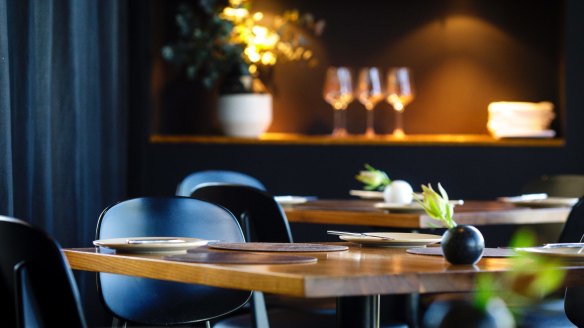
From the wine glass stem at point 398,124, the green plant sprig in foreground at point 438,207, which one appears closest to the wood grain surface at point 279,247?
the green plant sprig in foreground at point 438,207

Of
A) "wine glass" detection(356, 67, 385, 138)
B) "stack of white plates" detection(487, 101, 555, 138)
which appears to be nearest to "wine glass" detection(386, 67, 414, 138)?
"wine glass" detection(356, 67, 385, 138)

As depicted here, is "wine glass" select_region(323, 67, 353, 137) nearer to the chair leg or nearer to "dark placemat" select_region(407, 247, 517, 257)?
the chair leg

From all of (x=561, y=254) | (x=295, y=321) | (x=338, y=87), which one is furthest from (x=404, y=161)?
(x=561, y=254)

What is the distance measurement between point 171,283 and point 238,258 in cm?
80

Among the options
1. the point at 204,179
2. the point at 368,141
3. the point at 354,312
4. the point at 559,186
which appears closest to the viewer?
the point at 354,312

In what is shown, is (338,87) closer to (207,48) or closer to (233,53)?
(233,53)

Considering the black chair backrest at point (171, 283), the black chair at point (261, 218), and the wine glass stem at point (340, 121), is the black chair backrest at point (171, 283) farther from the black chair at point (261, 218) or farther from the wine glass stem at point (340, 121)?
the wine glass stem at point (340, 121)

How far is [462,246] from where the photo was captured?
165cm

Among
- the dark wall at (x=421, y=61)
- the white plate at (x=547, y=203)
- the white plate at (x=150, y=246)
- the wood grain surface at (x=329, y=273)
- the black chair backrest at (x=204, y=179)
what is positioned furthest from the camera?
the dark wall at (x=421, y=61)

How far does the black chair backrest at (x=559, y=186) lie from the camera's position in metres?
3.89

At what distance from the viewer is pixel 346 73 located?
4672 millimetres

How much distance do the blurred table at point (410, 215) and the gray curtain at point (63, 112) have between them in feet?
2.98

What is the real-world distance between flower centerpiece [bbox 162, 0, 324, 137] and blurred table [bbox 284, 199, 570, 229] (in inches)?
58.1

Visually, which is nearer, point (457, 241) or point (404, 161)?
point (457, 241)
